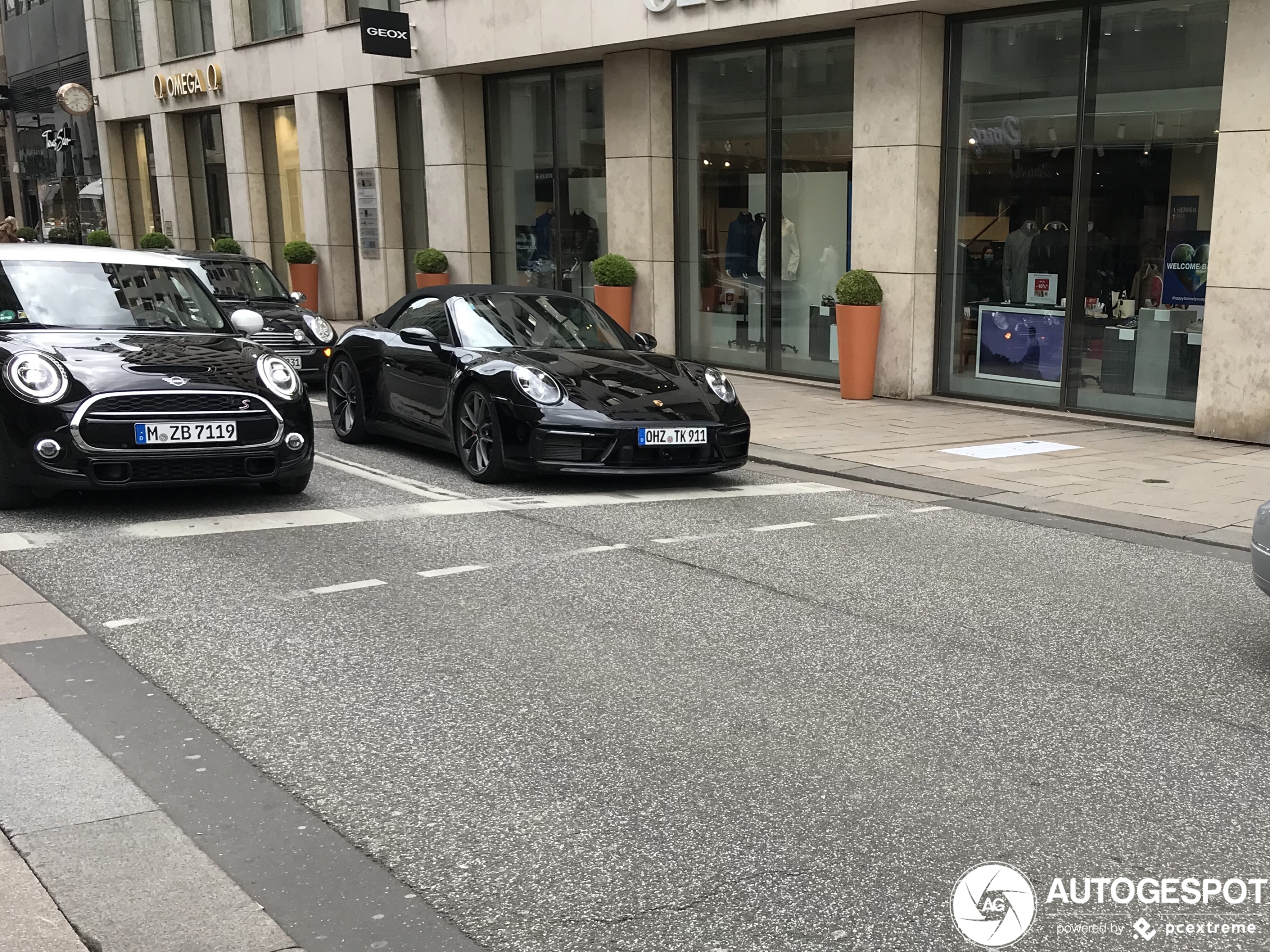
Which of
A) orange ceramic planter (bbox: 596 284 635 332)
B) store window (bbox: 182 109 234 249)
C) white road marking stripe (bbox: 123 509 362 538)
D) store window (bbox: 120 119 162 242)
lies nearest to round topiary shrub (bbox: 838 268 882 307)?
orange ceramic planter (bbox: 596 284 635 332)

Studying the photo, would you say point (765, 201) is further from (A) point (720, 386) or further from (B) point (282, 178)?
(B) point (282, 178)

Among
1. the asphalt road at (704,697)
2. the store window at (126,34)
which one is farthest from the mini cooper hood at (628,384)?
the store window at (126,34)

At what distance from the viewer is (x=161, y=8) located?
28562mm

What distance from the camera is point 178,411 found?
7.65 m

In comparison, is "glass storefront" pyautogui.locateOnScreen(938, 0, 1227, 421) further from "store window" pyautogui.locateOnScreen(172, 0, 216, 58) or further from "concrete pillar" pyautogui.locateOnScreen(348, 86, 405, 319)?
"store window" pyautogui.locateOnScreen(172, 0, 216, 58)

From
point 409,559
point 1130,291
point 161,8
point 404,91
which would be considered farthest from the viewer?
point 161,8

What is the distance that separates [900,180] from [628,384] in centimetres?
634

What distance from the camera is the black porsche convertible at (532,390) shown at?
8.91m

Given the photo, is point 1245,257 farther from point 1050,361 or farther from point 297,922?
point 297,922

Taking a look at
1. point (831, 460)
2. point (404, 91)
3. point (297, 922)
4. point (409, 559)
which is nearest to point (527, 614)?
point (409, 559)

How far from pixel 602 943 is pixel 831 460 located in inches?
307

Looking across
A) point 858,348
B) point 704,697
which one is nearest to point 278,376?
point 704,697

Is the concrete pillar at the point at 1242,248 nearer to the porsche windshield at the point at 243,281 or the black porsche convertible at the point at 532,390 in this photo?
the black porsche convertible at the point at 532,390

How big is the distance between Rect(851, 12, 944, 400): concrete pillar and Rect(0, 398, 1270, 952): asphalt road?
6332 millimetres
